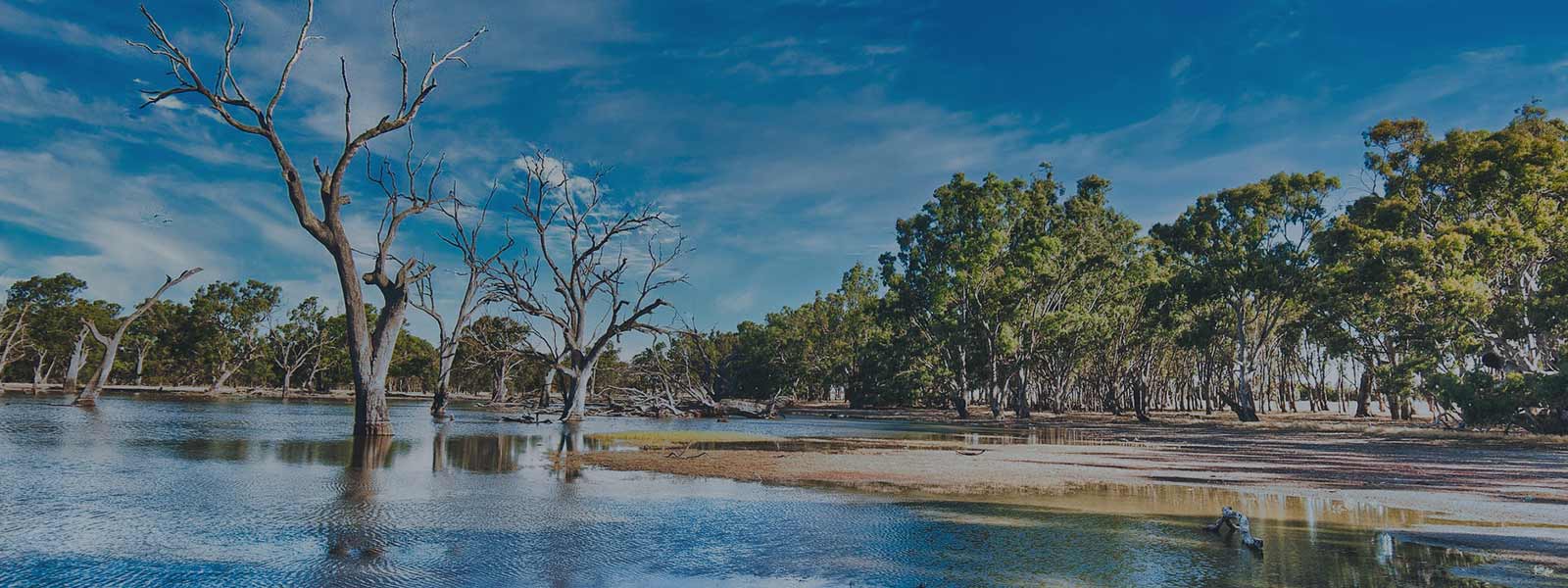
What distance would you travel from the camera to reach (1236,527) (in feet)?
29.1

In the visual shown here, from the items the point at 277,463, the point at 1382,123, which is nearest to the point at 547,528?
the point at 277,463

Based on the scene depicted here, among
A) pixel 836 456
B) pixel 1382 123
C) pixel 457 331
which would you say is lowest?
pixel 836 456

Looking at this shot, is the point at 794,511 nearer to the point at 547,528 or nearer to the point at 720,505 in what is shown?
the point at 720,505

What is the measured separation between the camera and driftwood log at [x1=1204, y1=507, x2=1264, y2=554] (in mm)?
7979

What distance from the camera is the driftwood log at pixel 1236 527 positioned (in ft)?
26.2

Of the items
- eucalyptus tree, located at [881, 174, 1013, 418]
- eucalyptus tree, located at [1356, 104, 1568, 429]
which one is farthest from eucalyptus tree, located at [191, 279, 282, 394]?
eucalyptus tree, located at [1356, 104, 1568, 429]

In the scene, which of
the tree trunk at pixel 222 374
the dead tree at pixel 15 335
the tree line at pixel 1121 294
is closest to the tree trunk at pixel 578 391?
the tree line at pixel 1121 294

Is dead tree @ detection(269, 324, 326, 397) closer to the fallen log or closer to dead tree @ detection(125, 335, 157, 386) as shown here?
dead tree @ detection(125, 335, 157, 386)

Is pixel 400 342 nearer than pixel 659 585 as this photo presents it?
No

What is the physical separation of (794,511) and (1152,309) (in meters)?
48.5

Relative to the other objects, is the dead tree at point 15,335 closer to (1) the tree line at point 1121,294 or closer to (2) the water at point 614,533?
(1) the tree line at point 1121,294

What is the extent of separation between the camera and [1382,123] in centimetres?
3453

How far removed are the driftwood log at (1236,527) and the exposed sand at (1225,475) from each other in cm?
149

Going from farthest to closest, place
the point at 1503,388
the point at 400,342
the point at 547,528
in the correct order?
1. the point at 400,342
2. the point at 1503,388
3. the point at 547,528
